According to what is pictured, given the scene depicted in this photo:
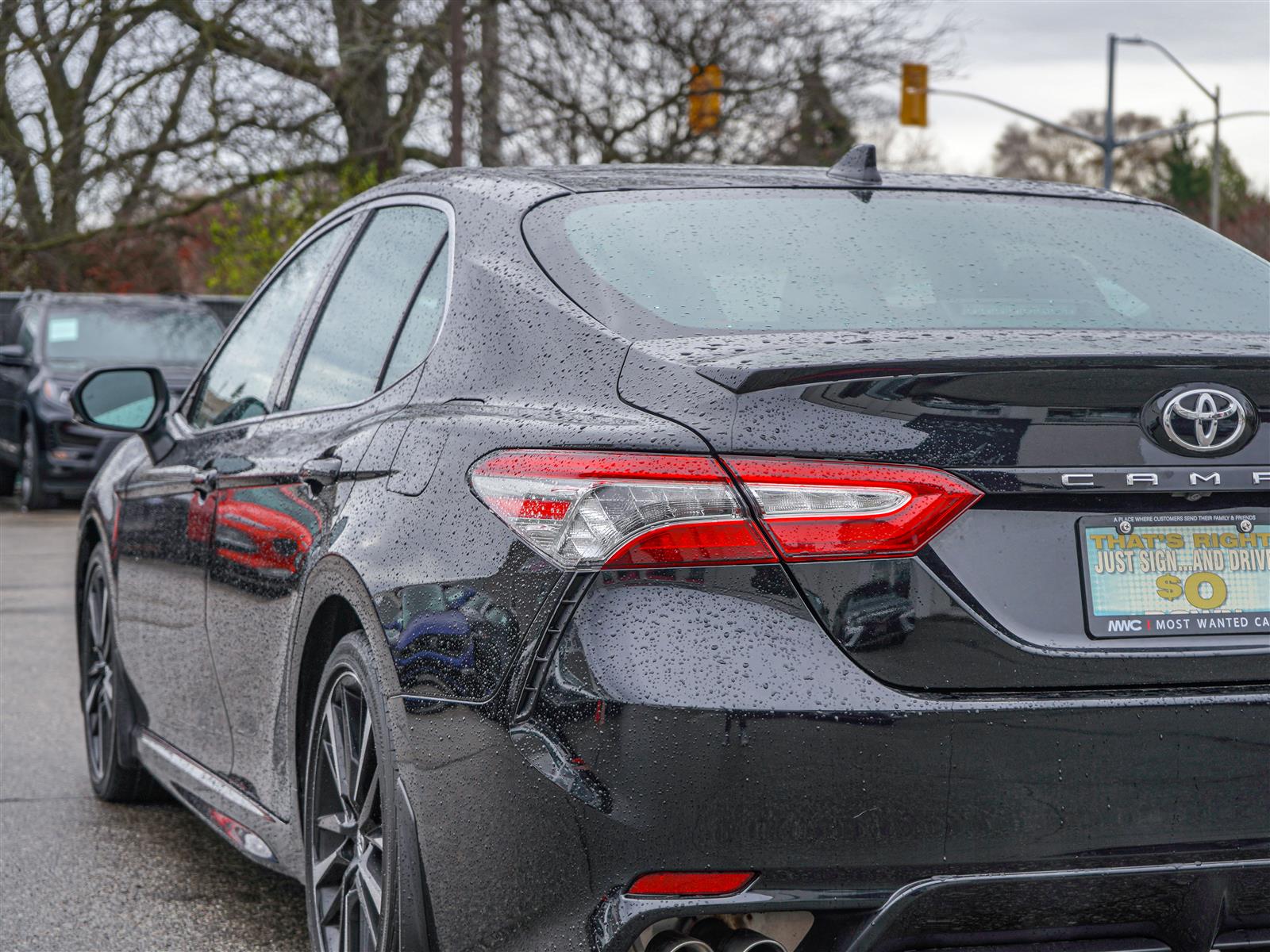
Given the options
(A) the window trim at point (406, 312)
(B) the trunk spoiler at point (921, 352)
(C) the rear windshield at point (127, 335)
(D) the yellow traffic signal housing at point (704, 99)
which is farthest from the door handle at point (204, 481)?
(D) the yellow traffic signal housing at point (704, 99)

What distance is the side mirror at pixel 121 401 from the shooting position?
16.7ft

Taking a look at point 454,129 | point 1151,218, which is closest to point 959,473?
point 1151,218

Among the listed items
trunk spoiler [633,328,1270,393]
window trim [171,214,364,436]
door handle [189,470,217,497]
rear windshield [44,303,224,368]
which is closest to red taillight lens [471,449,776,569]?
trunk spoiler [633,328,1270,393]

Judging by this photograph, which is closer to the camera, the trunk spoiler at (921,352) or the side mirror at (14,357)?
the trunk spoiler at (921,352)

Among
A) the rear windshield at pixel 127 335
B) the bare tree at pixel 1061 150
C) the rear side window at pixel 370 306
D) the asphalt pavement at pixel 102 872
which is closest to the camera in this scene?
the rear side window at pixel 370 306

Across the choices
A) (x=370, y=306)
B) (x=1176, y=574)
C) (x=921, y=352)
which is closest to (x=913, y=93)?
(x=370, y=306)

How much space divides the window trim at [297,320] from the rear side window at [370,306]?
11 cm

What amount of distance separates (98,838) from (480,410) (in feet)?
8.90

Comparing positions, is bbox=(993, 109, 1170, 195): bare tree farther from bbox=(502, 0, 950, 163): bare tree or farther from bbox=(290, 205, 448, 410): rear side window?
bbox=(290, 205, 448, 410): rear side window

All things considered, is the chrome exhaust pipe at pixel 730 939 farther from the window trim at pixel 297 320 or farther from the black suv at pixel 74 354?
the black suv at pixel 74 354

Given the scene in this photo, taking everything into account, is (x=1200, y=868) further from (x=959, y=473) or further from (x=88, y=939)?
(x=88, y=939)

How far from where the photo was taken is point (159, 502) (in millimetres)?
4758

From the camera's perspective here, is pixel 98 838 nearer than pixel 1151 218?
No

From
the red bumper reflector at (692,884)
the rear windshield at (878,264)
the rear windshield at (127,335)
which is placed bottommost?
the rear windshield at (127,335)
